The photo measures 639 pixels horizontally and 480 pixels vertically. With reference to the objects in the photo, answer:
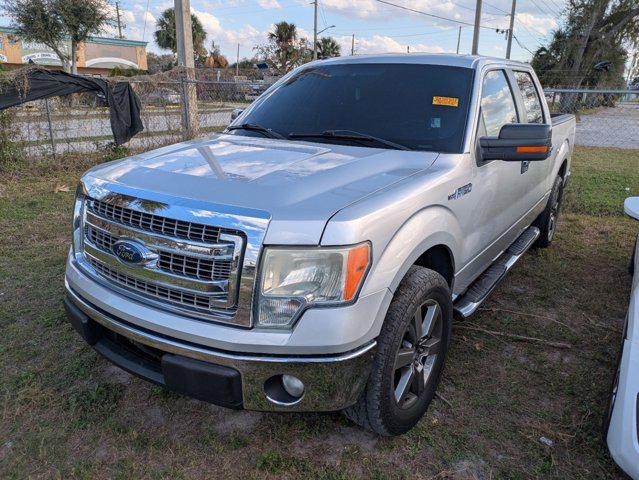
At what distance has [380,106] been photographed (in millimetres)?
3186

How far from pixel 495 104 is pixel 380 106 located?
88cm

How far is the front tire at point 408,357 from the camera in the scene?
221cm

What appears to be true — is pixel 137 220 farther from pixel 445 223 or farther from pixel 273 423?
pixel 445 223

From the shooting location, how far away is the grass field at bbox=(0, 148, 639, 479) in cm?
236

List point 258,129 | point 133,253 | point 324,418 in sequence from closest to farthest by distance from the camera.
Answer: point 133,253 → point 324,418 → point 258,129

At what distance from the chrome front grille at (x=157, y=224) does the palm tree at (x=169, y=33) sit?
54250 mm

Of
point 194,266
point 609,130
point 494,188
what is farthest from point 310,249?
point 609,130

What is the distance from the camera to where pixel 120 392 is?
2.87m

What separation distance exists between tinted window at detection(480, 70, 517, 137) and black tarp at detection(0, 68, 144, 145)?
7627mm

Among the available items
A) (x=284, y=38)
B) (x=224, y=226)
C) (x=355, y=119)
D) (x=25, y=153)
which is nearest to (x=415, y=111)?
(x=355, y=119)

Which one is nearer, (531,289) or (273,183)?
(273,183)

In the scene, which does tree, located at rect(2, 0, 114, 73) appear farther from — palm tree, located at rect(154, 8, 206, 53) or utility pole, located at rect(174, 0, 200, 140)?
palm tree, located at rect(154, 8, 206, 53)

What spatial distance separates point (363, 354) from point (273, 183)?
834 millimetres

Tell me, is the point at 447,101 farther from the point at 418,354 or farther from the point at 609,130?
the point at 609,130
